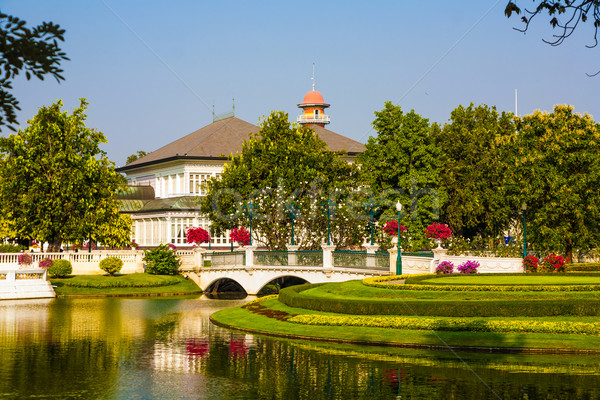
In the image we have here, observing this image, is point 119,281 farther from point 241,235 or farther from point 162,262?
point 241,235

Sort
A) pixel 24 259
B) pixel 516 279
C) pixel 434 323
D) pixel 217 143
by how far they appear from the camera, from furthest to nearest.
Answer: pixel 217 143
pixel 24 259
pixel 516 279
pixel 434 323

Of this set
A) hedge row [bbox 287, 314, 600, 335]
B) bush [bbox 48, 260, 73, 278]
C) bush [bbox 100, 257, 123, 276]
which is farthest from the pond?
bush [bbox 100, 257, 123, 276]

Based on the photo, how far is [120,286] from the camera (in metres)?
58.9

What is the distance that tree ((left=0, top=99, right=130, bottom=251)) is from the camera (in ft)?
208

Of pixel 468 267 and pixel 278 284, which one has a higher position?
pixel 468 267

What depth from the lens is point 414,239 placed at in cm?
7006

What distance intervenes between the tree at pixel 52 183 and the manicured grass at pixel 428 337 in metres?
34.0

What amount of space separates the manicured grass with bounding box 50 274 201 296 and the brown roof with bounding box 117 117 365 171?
33.2 metres

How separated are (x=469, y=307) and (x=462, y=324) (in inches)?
61.7

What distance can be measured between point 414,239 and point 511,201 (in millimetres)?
9281

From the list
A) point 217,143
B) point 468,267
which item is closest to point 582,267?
point 468,267

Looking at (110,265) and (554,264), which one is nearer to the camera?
(554,264)

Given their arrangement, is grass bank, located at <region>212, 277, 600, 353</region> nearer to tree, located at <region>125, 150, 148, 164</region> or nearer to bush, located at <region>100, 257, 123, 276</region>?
bush, located at <region>100, 257, 123, 276</region>

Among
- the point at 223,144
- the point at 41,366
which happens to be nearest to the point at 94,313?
the point at 41,366
